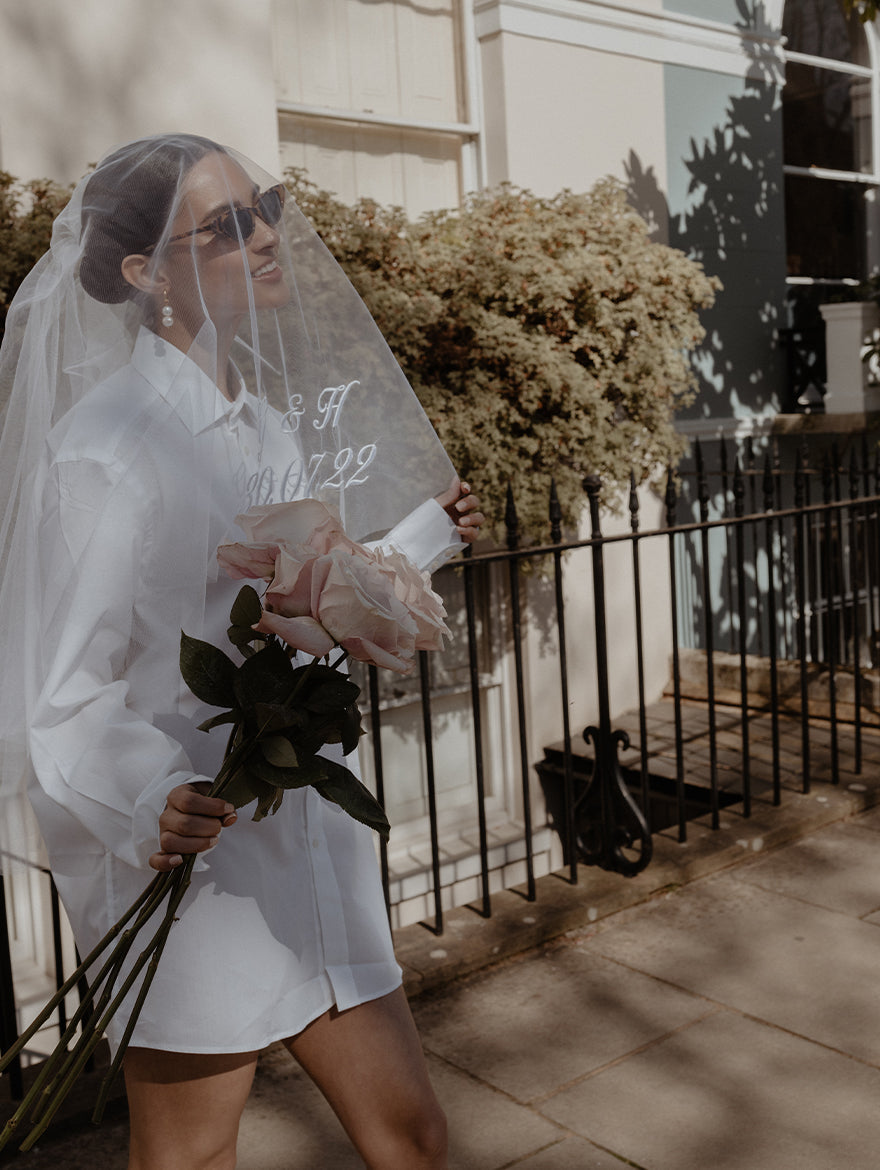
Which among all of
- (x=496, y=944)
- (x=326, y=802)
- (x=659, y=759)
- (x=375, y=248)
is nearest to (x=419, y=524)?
(x=326, y=802)

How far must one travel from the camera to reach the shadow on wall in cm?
852

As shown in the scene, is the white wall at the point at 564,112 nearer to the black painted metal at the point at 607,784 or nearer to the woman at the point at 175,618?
the black painted metal at the point at 607,784

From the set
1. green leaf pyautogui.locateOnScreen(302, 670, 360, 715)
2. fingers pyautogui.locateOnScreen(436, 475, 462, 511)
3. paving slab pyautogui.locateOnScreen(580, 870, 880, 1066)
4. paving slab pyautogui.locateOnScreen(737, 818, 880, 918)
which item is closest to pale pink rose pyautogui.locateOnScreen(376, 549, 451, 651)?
green leaf pyautogui.locateOnScreen(302, 670, 360, 715)

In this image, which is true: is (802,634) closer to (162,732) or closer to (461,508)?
(461,508)

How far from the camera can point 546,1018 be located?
11.2 feet

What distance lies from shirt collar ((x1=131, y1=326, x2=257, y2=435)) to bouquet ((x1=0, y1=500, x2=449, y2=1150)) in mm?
250

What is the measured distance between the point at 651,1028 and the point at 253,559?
7.63 feet

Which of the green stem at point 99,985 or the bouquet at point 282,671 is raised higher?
the bouquet at point 282,671

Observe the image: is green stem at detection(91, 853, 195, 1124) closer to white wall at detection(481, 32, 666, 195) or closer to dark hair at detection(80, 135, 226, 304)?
dark hair at detection(80, 135, 226, 304)

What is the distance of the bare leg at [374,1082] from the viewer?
186 cm

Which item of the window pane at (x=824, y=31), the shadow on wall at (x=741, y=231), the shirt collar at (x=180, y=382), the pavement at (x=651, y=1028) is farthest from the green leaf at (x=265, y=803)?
the window pane at (x=824, y=31)

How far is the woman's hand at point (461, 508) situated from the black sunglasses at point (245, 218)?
60 centimetres

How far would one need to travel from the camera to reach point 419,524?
Result: 7.16 ft

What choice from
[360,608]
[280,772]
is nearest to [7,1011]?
[280,772]
